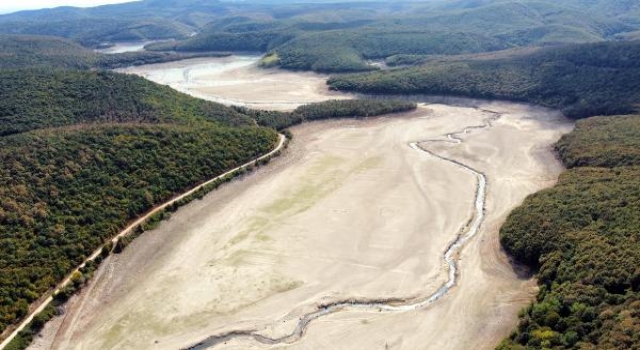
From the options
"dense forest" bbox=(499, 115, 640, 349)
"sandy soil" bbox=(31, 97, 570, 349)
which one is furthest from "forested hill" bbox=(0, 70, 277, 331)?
"dense forest" bbox=(499, 115, 640, 349)

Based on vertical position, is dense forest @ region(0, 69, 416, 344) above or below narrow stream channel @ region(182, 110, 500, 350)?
above

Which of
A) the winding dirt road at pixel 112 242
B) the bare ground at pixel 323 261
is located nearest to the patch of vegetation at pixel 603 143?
the bare ground at pixel 323 261

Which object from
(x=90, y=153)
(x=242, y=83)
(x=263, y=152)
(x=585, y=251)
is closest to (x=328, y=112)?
(x=263, y=152)

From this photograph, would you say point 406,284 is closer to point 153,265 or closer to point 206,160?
point 153,265

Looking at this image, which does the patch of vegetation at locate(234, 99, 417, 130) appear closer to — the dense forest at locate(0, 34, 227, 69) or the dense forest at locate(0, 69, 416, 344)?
the dense forest at locate(0, 69, 416, 344)

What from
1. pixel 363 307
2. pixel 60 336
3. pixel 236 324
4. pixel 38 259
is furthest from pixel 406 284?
pixel 38 259

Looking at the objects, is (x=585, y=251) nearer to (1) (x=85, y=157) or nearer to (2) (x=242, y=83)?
(1) (x=85, y=157)

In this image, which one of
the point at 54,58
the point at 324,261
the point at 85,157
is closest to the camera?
the point at 324,261
